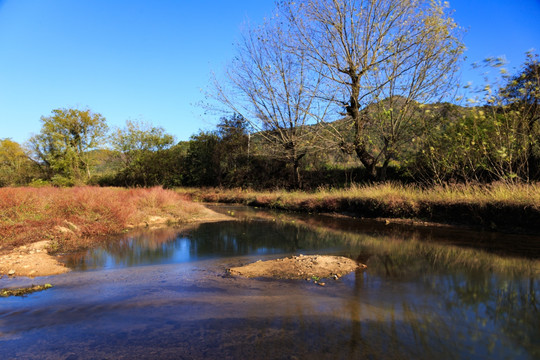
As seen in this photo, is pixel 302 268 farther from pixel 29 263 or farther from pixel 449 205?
pixel 449 205

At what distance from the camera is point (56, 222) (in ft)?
30.6

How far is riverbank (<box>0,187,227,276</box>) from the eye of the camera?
671 centimetres

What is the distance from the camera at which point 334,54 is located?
17.2 m

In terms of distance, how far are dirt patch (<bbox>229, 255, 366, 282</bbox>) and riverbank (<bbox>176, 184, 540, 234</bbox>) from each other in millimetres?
6566

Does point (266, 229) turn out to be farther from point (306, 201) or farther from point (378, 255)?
point (306, 201)

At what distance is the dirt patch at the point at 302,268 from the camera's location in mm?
5828

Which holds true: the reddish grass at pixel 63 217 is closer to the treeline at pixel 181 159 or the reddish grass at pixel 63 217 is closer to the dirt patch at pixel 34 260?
the dirt patch at pixel 34 260

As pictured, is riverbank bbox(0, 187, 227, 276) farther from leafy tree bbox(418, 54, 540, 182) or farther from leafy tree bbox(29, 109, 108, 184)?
leafy tree bbox(29, 109, 108, 184)

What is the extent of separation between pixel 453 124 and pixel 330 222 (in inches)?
301

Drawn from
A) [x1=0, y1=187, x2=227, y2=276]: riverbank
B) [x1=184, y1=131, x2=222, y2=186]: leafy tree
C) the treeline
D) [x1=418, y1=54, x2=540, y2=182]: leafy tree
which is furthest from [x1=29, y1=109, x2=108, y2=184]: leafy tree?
[x1=418, y1=54, x2=540, y2=182]: leafy tree

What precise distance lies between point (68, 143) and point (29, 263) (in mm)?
30453

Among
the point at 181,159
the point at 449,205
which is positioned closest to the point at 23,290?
the point at 449,205

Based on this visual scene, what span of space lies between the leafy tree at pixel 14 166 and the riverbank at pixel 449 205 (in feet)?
96.2

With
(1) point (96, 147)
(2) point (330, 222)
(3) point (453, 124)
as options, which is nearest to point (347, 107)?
(3) point (453, 124)
